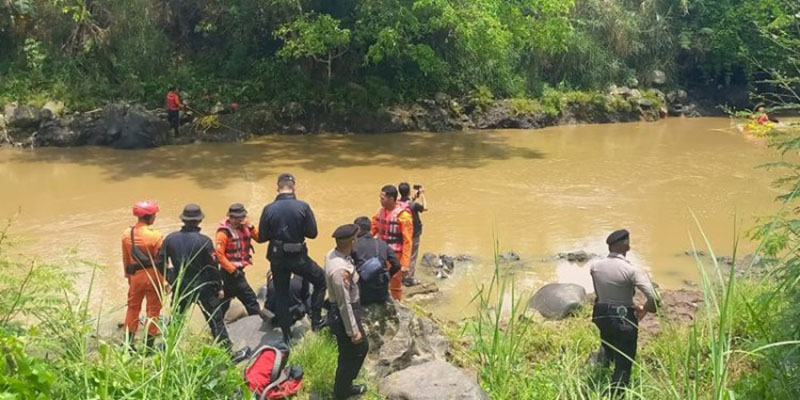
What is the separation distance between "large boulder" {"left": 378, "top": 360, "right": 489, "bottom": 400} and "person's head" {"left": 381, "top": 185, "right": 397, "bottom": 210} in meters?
2.59

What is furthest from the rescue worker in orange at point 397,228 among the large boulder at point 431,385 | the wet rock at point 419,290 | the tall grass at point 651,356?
the large boulder at point 431,385

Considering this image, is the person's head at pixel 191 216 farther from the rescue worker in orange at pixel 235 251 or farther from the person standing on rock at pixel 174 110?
the person standing on rock at pixel 174 110

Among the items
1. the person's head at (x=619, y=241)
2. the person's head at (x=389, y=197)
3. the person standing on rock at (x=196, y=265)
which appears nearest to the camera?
the person's head at (x=619, y=241)

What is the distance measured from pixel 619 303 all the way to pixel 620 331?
218 mm

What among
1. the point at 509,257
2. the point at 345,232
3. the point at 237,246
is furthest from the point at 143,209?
the point at 509,257

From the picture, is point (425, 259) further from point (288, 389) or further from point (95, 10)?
point (95, 10)

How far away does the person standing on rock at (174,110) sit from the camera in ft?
63.7

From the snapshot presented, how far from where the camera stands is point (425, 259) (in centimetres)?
1020

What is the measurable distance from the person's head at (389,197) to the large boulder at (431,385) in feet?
8.49

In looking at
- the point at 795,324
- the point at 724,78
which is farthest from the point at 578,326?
the point at 724,78

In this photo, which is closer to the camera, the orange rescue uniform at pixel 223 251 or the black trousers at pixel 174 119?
the orange rescue uniform at pixel 223 251

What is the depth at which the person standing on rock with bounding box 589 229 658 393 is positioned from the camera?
5.48 metres

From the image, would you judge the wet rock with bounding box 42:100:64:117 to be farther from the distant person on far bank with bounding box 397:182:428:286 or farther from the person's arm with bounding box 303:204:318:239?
the person's arm with bounding box 303:204:318:239

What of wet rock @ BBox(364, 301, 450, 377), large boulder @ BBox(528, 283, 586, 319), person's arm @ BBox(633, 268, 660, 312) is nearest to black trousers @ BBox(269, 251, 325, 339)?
wet rock @ BBox(364, 301, 450, 377)
